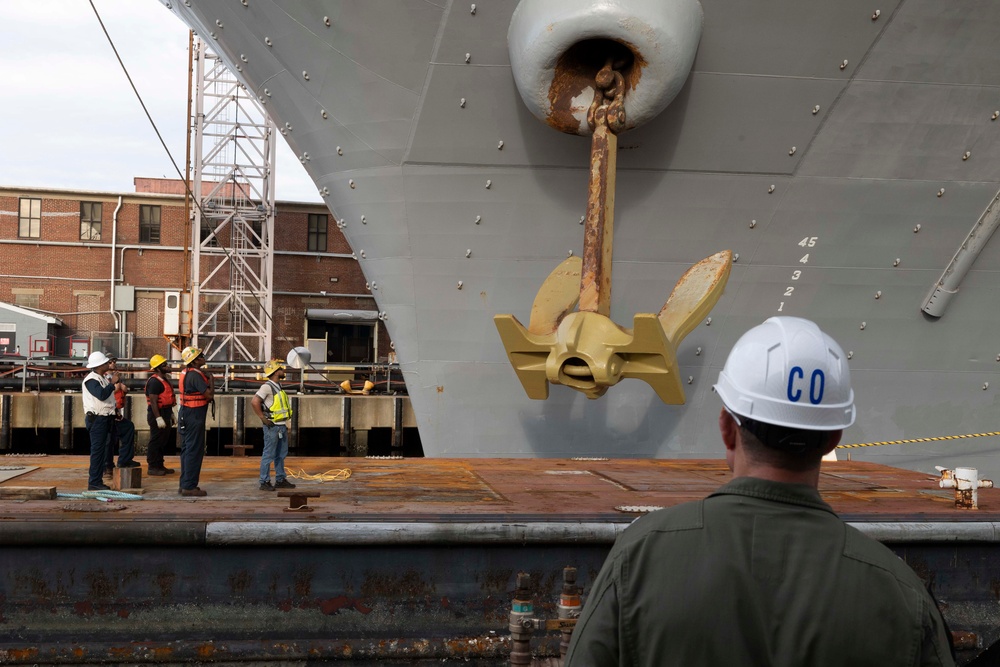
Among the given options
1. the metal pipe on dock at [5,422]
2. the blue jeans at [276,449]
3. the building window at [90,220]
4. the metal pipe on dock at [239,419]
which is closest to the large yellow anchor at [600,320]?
the blue jeans at [276,449]

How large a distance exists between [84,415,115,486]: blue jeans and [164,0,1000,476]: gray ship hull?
9.75 feet

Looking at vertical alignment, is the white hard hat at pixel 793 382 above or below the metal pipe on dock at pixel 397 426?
above

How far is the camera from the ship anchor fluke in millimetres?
7754

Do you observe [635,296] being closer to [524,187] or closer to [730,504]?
[524,187]

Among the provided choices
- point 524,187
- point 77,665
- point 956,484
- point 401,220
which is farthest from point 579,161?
point 77,665

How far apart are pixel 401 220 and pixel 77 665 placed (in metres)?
5.02

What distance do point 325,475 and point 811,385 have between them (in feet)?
23.7

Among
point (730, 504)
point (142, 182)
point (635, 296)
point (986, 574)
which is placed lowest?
point (986, 574)

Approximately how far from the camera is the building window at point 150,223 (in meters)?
33.5

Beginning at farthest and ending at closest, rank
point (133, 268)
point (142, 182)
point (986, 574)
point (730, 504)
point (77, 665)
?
point (142, 182)
point (133, 268)
point (986, 574)
point (77, 665)
point (730, 504)

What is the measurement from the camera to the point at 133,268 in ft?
109

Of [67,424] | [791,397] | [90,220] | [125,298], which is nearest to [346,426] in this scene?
[67,424]

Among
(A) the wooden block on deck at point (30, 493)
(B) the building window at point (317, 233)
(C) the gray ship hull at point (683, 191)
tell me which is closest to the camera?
(A) the wooden block on deck at point (30, 493)

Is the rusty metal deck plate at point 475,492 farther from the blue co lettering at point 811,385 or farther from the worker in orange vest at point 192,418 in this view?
the blue co lettering at point 811,385
